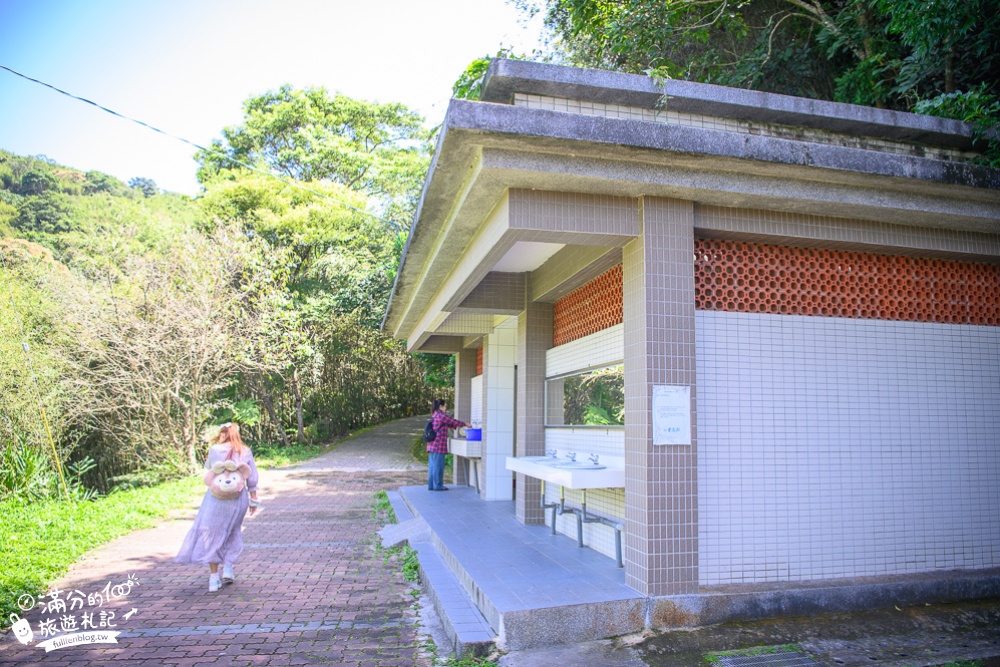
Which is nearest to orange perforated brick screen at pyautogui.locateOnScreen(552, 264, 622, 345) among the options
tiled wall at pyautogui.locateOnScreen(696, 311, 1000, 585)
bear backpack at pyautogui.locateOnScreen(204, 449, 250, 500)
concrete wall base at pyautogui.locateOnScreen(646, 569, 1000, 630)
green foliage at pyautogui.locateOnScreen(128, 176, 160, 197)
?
tiled wall at pyautogui.locateOnScreen(696, 311, 1000, 585)

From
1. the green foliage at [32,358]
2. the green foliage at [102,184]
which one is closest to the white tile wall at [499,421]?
the green foliage at [32,358]

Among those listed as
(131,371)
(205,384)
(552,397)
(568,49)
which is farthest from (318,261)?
(552,397)

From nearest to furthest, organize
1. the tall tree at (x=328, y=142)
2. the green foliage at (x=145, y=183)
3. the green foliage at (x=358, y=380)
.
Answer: the green foliage at (x=358, y=380)
the tall tree at (x=328, y=142)
the green foliage at (x=145, y=183)

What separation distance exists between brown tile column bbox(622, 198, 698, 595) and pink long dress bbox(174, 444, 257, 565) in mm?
3608

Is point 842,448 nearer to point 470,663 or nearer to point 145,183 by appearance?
point 470,663

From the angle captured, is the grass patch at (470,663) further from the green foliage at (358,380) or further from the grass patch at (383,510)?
the green foliage at (358,380)

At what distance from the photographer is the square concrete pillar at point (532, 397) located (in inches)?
316

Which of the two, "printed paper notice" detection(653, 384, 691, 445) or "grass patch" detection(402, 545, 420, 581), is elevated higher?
"printed paper notice" detection(653, 384, 691, 445)

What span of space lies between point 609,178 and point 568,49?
953cm

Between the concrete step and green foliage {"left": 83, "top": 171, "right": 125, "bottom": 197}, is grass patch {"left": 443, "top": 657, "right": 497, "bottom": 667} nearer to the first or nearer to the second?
the concrete step

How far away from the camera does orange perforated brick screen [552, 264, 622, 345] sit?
6.55 m

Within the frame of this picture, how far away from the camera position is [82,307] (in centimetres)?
1342

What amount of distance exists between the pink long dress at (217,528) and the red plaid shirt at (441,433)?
5480 millimetres

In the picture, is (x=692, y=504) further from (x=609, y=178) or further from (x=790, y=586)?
(x=609, y=178)
